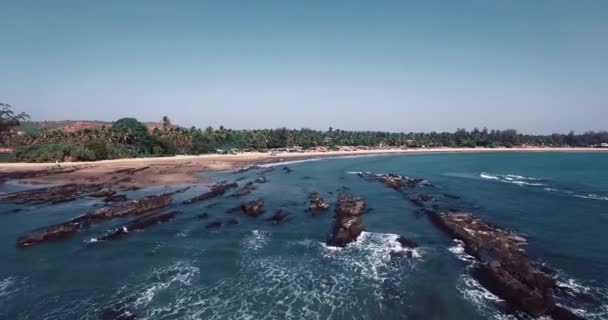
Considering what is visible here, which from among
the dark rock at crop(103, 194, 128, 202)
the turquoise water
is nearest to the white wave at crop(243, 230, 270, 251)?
the turquoise water

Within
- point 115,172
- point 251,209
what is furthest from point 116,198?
point 115,172

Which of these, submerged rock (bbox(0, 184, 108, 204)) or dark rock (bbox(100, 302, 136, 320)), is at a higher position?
submerged rock (bbox(0, 184, 108, 204))

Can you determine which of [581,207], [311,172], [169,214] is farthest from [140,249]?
[311,172]

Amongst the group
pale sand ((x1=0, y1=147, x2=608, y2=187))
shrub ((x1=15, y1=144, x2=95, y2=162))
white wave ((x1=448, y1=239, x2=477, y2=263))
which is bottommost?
white wave ((x1=448, y1=239, x2=477, y2=263))

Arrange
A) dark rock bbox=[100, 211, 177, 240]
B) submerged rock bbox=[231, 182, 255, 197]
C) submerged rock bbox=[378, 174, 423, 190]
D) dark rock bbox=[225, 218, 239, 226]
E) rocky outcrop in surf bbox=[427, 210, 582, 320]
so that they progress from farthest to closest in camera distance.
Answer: submerged rock bbox=[378, 174, 423, 190] → submerged rock bbox=[231, 182, 255, 197] → dark rock bbox=[225, 218, 239, 226] → dark rock bbox=[100, 211, 177, 240] → rocky outcrop in surf bbox=[427, 210, 582, 320]

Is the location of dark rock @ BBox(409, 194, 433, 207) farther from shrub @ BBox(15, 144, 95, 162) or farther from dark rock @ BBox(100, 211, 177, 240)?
shrub @ BBox(15, 144, 95, 162)

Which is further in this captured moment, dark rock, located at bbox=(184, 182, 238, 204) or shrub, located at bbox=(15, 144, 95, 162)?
shrub, located at bbox=(15, 144, 95, 162)

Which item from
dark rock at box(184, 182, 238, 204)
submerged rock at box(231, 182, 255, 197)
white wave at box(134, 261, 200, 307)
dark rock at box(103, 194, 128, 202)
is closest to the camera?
white wave at box(134, 261, 200, 307)
